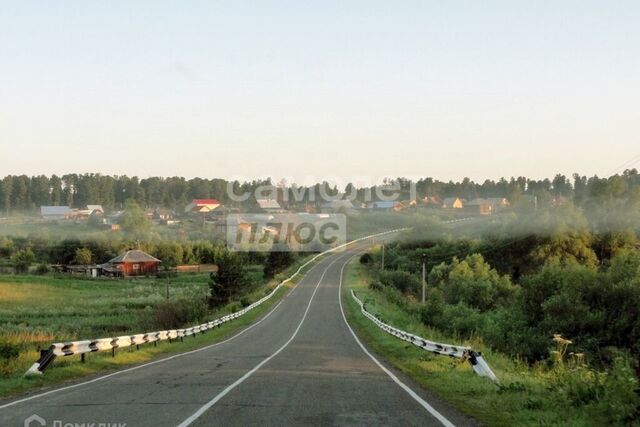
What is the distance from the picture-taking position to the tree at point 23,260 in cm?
11156

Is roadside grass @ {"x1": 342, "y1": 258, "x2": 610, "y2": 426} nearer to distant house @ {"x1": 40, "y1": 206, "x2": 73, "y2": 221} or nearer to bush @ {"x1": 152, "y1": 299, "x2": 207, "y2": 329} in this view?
bush @ {"x1": 152, "y1": 299, "x2": 207, "y2": 329}

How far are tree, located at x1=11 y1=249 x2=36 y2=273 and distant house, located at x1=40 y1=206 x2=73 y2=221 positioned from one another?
203ft

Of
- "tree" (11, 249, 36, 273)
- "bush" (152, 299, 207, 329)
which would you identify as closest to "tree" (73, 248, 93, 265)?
"tree" (11, 249, 36, 273)

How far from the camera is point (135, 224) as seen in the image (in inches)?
5738

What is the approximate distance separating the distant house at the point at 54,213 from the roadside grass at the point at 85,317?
84270 millimetres

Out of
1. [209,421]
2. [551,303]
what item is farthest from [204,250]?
[209,421]

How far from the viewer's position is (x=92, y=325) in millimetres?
55188

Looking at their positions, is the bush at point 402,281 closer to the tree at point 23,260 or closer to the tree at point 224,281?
Answer: the tree at point 224,281

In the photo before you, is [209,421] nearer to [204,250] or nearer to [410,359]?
[410,359]

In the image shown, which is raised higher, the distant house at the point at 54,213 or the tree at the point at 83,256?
the distant house at the point at 54,213

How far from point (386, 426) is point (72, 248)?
131802 millimetres

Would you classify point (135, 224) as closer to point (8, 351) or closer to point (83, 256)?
point (83, 256)

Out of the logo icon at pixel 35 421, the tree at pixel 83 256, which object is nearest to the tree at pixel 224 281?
the logo icon at pixel 35 421

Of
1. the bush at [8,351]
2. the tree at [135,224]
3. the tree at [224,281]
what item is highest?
the bush at [8,351]
